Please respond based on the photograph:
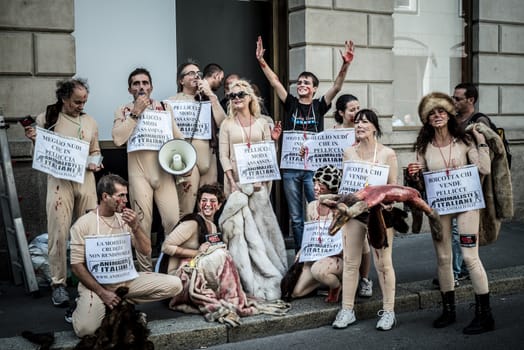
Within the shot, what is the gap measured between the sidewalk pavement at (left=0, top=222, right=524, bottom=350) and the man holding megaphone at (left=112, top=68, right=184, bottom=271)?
1.00 metres

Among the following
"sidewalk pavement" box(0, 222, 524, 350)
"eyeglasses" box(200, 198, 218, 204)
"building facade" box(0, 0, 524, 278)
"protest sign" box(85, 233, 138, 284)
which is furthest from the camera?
"building facade" box(0, 0, 524, 278)

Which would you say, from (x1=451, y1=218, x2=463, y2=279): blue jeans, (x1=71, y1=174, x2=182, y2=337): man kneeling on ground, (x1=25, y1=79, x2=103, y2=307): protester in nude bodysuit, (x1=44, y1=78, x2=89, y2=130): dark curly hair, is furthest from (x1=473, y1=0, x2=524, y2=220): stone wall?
(x1=71, y1=174, x2=182, y2=337): man kneeling on ground

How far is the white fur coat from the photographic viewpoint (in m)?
7.23

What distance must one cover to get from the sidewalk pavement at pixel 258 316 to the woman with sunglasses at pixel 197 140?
135 centimetres

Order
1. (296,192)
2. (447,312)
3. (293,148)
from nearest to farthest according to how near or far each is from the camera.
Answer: (447,312)
(293,148)
(296,192)

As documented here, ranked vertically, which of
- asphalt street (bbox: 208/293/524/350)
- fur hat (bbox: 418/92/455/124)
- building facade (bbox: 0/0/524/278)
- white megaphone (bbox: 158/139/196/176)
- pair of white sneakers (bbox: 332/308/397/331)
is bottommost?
asphalt street (bbox: 208/293/524/350)

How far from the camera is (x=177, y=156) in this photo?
24.7ft

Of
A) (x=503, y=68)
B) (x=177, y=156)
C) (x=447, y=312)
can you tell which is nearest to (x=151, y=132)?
(x=177, y=156)

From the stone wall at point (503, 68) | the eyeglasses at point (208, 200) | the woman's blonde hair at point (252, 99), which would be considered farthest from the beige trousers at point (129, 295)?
the stone wall at point (503, 68)

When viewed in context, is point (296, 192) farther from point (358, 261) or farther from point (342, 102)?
point (358, 261)

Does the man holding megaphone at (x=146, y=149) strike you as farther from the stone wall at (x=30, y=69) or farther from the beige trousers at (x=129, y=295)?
the stone wall at (x=30, y=69)

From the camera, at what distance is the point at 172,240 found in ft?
22.7

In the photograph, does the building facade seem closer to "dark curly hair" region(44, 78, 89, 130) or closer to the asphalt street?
"dark curly hair" region(44, 78, 89, 130)

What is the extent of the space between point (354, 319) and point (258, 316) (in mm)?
839
